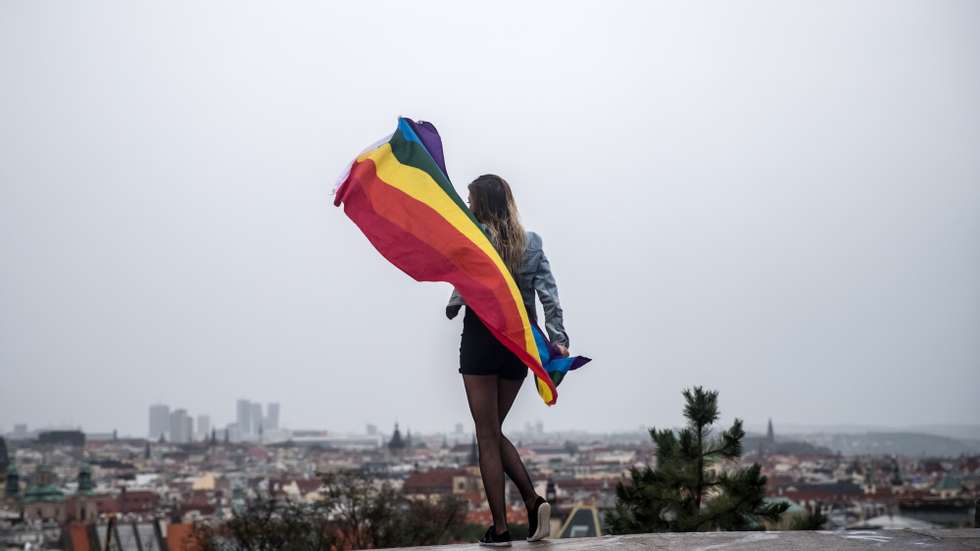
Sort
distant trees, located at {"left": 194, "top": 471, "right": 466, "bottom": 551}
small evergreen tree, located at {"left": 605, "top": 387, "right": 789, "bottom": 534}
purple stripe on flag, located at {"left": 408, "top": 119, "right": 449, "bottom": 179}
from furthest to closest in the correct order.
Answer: distant trees, located at {"left": 194, "top": 471, "right": 466, "bottom": 551} → small evergreen tree, located at {"left": 605, "top": 387, "right": 789, "bottom": 534} → purple stripe on flag, located at {"left": 408, "top": 119, "right": 449, "bottom": 179}

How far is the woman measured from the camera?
193 inches

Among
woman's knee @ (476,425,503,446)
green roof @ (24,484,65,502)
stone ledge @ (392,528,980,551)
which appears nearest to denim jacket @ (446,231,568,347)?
woman's knee @ (476,425,503,446)

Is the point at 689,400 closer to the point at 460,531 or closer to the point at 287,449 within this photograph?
the point at 460,531

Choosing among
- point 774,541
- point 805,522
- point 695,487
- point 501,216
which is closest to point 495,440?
point 501,216

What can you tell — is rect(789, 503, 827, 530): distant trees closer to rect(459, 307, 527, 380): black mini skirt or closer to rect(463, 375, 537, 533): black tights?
rect(463, 375, 537, 533): black tights

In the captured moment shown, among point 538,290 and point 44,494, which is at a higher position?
point 538,290

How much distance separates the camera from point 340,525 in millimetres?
33906

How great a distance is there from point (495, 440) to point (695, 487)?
23.7 feet

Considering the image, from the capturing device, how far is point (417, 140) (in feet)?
18.0

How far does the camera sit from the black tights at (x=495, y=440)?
4.89 metres

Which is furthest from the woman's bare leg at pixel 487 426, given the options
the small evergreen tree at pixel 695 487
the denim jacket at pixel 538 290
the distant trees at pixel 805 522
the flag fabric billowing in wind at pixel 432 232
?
the distant trees at pixel 805 522

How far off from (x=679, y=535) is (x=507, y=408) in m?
1.05

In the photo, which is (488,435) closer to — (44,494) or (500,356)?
(500,356)

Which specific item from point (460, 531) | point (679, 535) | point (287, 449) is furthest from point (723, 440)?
point (287, 449)
